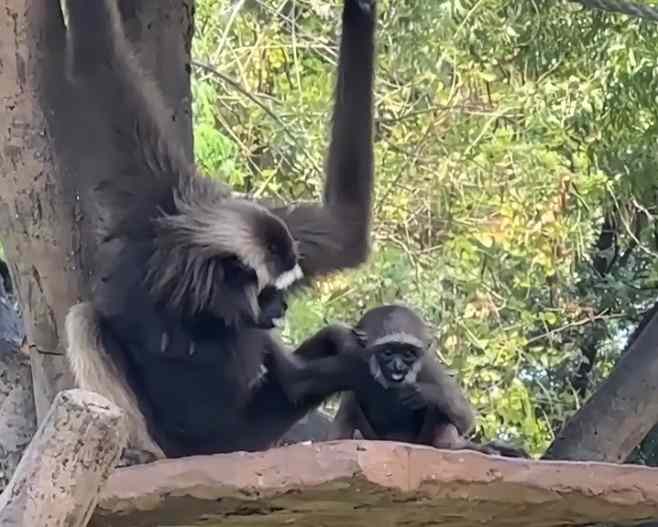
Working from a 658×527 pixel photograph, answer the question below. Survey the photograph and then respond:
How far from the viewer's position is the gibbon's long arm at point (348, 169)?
3840mm

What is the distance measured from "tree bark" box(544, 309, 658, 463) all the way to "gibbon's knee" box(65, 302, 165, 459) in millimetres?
1173

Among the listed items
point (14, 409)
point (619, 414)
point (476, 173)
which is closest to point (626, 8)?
point (619, 414)

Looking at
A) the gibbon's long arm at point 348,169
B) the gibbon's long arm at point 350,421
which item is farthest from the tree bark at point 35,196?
the gibbon's long arm at point 350,421

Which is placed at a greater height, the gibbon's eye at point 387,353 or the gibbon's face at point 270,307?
the gibbon's face at point 270,307

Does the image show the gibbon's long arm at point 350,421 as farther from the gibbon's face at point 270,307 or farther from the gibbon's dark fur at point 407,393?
the gibbon's face at point 270,307

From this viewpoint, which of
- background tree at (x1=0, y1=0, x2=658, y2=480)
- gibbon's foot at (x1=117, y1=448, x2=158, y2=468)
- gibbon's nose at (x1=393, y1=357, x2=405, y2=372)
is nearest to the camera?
gibbon's foot at (x1=117, y1=448, x2=158, y2=468)

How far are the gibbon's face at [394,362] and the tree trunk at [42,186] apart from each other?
0.78 m

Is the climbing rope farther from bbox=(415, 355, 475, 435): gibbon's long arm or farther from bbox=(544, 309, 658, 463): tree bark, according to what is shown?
bbox=(415, 355, 475, 435): gibbon's long arm

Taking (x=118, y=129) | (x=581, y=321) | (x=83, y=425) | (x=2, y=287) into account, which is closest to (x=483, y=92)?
(x=581, y=321)

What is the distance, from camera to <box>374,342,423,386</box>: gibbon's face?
3.61 metres

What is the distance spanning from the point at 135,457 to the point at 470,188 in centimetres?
537

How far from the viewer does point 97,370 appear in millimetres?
3422

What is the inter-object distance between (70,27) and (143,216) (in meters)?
0.50

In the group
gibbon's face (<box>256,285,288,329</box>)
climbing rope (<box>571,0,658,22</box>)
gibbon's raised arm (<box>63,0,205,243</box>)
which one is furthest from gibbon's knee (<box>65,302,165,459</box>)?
climbing rope (<box>571,0,658,22</box>)
